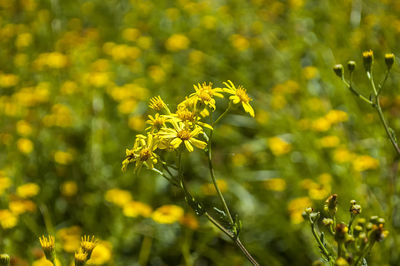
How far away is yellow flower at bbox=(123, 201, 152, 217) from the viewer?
2580 mm

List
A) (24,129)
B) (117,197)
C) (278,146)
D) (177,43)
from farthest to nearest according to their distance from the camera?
(177,43)
(24,129)
(278,146)
(117,197)

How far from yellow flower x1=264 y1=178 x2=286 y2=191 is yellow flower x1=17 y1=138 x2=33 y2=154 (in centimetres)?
163

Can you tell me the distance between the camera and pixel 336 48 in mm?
3953

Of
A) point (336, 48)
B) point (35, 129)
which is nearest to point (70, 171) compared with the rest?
point (35, 129)

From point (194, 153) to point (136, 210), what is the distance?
81 centimetres

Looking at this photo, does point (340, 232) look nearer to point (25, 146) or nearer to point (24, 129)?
point (25, 146)

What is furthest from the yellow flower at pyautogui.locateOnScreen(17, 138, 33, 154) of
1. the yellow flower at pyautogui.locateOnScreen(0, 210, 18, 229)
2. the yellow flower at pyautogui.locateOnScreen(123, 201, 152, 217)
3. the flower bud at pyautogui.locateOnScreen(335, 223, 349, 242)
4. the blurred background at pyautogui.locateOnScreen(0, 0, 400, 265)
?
the flower bud at pyautogui.locateOnScreen(335, 223, 349, 242)

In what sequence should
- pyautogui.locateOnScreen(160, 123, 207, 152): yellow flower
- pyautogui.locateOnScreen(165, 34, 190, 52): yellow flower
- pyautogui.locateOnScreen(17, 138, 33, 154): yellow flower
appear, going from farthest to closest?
pyautogui.locateOnScreen(165, 34, 190, 52): yellow flower
pyautogui.locateOnScreen(17, 138, 33, 154): yellow flower
pyautogui.locateOnScreen(160, 123, 207, 152): yellow flower

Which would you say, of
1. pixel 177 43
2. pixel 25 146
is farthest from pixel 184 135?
pixel 177 43

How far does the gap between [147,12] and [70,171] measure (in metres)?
2.69

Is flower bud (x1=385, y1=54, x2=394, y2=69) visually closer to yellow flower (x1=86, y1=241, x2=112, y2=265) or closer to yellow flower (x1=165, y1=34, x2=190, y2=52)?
yellow flower (x1=86, y1=241, x2=112, y2=265)

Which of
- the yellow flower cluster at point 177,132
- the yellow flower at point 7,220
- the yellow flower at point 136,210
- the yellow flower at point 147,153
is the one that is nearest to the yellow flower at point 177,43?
the yellow flower at point 136,210

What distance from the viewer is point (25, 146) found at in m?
3.13

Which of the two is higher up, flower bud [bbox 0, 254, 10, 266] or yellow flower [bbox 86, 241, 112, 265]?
flower bud [bbox 0, 254, 10, 266]
